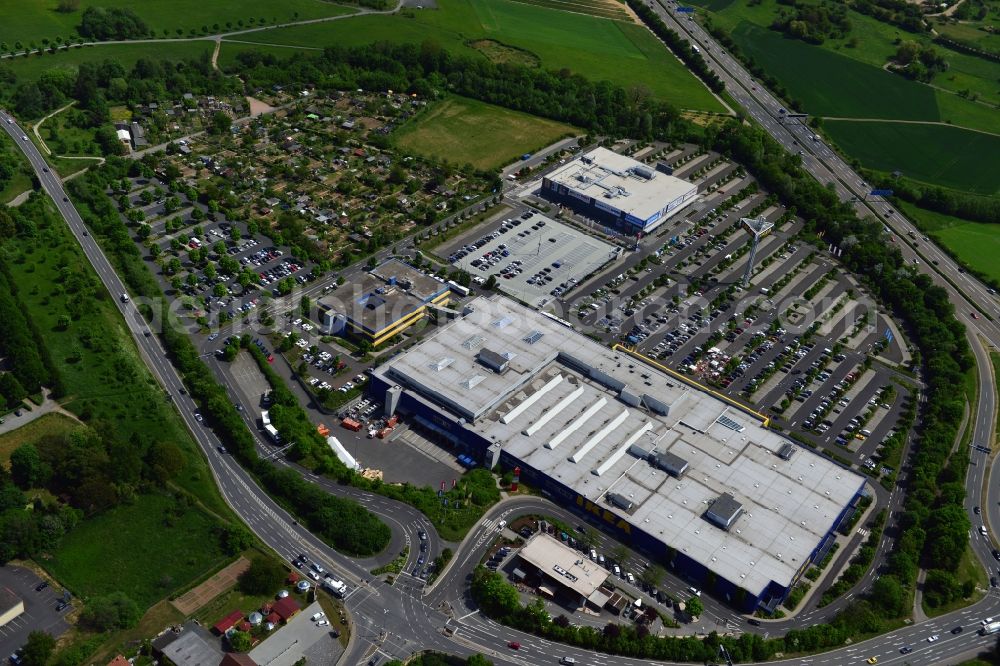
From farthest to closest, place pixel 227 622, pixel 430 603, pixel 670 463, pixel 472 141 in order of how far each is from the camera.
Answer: pixel 472 141 < pixel 670 463 < pixel 430 603 < pixel 227 622

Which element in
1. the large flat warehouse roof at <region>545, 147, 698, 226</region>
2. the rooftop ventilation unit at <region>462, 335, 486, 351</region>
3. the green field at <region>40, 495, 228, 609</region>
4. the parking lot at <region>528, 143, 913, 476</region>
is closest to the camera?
the green field at <region>40, 495, 228, 609</region>

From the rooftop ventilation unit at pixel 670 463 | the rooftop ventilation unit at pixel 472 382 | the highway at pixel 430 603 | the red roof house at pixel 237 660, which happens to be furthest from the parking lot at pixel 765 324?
the red roof house at pixel 237 660

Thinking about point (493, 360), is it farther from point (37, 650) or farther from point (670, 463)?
point (37, 650)

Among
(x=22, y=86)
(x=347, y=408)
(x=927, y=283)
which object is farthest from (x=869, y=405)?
(x=22, y=86)

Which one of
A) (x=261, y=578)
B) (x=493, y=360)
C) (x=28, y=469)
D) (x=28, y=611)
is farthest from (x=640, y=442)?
(x=28, y=469)

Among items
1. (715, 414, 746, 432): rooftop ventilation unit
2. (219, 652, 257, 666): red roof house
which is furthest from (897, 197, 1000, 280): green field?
(219, 652, 257, 666): red roof house

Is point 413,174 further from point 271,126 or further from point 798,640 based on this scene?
point 798,640

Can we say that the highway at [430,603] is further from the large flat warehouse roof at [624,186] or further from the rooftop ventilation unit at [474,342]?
the large flat warehouse roof at [624,186]

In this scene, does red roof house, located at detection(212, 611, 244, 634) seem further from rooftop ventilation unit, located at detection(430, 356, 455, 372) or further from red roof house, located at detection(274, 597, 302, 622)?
rooftop ventilation unit, located at detection(430, 356, 455, 372)
